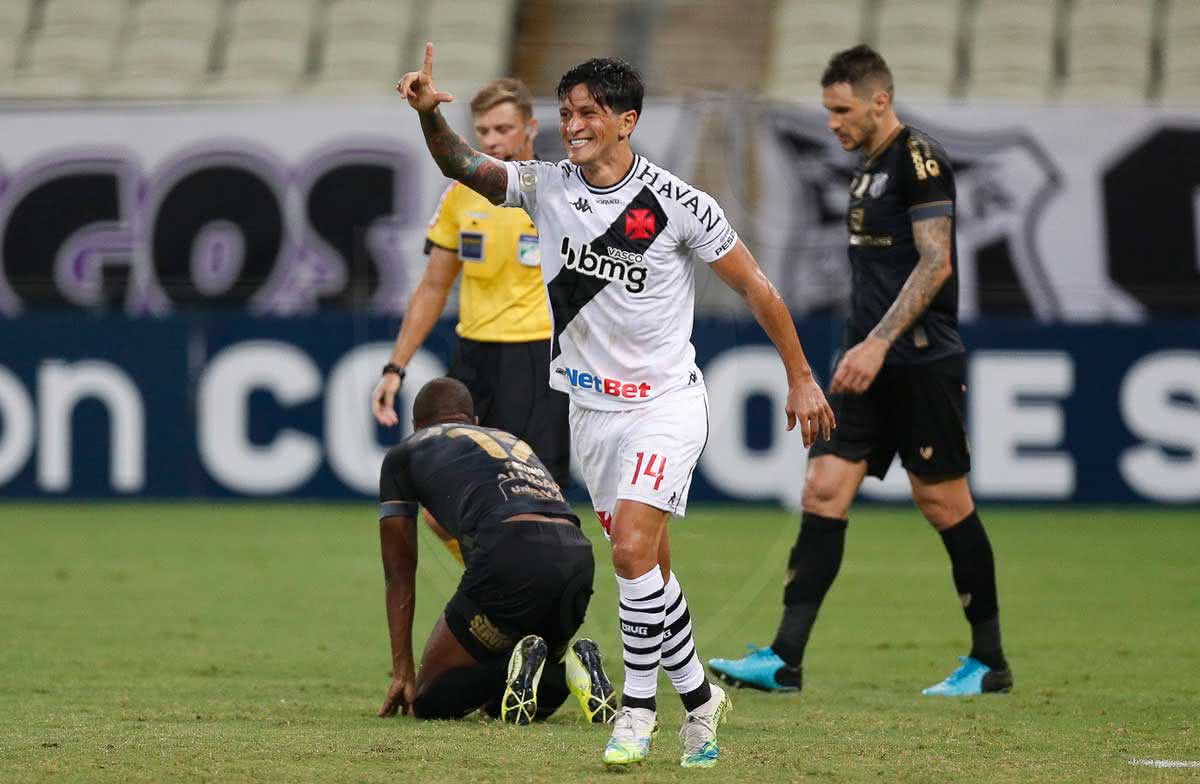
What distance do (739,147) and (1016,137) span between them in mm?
2169

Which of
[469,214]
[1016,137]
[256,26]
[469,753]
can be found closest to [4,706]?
[469,753]

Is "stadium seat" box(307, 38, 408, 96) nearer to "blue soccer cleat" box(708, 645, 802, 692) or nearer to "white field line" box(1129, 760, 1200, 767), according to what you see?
"blue soccer cleat" box(708, 645, 802, 692)

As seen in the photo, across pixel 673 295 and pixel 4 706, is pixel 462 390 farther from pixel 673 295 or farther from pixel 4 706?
pixel 4 706

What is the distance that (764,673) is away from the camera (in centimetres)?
719

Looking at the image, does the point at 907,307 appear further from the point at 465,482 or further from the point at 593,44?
the point at 593,44

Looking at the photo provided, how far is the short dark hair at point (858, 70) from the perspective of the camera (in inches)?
285

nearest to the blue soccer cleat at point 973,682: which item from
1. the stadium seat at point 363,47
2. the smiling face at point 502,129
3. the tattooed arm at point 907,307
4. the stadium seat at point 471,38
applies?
the tattooed arm at point 907,307

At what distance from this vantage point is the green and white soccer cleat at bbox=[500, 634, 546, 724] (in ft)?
20.4

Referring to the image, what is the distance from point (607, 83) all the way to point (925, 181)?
2084 millimetres

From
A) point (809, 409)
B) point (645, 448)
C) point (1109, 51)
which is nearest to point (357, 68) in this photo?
point (1109, 51)

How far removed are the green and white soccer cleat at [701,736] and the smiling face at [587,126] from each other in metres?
1.66

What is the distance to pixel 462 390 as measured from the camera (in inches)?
268

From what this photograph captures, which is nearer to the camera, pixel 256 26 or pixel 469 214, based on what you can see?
pixel 469 214

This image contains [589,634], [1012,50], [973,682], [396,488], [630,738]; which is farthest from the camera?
[1012,50]
